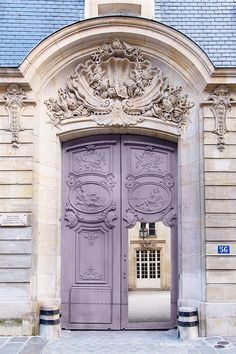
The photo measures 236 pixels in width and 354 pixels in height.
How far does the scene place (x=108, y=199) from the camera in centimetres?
764

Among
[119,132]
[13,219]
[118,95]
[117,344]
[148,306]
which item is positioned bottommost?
[117,344]

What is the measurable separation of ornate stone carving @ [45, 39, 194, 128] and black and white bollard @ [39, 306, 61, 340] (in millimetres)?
2695

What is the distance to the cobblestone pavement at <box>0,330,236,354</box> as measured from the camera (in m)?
6.15

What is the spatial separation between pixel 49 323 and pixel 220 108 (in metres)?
3.82

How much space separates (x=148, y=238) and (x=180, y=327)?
155 cm

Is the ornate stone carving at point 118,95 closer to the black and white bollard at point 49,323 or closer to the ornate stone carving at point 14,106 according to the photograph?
the ornate stone carving at point 14,106

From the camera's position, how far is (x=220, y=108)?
7.29 metres

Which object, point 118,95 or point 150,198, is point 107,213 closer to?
point 150,198

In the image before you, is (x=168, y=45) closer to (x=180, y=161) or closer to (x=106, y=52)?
(x=106, y=52)

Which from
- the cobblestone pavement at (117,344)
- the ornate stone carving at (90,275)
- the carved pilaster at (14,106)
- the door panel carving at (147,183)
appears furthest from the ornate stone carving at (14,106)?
the cobblestone pavement at (117,344)

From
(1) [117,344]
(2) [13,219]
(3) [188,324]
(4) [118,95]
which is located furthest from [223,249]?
(2) [13,219]

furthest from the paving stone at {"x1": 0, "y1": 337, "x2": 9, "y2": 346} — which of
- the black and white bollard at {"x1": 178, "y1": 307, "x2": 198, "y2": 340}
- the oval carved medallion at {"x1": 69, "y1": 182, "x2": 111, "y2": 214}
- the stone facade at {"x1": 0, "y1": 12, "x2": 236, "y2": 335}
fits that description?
the black and white bollard at {"x1": 178, "y1": 307, "x2": 198, "y2": 340}

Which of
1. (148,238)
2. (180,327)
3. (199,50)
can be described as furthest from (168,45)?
Result: (180,327)

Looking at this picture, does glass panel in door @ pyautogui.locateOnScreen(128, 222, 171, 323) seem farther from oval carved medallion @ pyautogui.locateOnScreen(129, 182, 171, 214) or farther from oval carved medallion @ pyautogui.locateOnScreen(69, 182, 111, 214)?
oval carved medallion @ pyautogui.locateOnScreen(69, 182, 111, 214)
